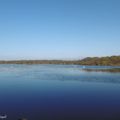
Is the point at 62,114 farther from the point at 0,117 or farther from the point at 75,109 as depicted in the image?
the point at 0,117

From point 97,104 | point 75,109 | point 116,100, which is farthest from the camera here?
point 116,100

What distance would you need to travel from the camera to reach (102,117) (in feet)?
44.3

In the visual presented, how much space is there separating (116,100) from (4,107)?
9456mm

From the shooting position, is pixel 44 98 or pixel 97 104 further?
pixel 44 98

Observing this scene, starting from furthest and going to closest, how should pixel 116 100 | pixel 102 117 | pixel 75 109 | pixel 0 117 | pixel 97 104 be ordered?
pixel 116 100, pixel 97 104, pixel 75 109, pixel 102 117, pixel 0 117

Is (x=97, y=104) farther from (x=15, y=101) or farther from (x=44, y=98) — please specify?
(x=15, y=101)

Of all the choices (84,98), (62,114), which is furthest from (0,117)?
(84,98)

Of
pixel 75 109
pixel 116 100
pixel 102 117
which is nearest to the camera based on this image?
pixel 102 117

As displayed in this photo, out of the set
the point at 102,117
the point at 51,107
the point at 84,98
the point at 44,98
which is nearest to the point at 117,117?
the point at 102,117

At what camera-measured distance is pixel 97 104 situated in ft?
56.6

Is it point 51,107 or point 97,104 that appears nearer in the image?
point 51,107

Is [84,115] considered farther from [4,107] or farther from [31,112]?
[4,107]

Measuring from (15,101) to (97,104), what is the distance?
6.62m

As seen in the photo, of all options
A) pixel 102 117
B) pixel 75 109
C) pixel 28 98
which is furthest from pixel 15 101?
pixel 102 117
